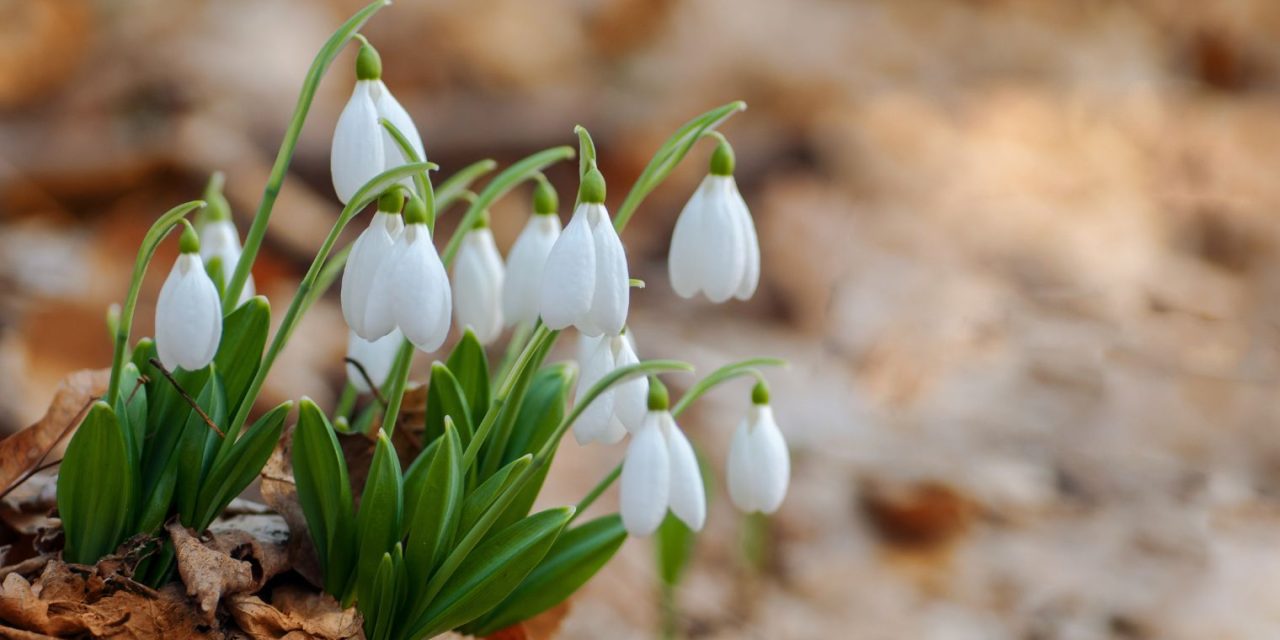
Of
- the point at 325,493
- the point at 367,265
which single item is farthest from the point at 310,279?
the point at 325,493

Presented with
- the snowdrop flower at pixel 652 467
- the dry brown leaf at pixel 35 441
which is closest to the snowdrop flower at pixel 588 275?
the snowdrop flower at pixel 652 467

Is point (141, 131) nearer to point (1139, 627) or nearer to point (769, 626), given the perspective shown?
point (769, 626)

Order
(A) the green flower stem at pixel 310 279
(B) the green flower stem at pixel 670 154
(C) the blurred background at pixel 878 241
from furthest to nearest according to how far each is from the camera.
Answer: (C) the blurred background at pixel 878 241 < (B) the green flower stem at pixel 670 154 < (A) the green flower stem at pixel 310 279

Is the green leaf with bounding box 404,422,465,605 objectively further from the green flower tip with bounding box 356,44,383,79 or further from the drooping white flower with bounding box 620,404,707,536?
the green flower tip with bounding box 356,44,383,79

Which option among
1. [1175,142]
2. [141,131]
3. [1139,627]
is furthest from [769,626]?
[1175,142]

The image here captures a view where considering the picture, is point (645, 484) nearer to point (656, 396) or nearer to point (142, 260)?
point (656, 396)

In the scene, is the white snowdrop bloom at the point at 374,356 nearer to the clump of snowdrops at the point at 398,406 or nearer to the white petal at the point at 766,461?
the clump of snowdrops at the point at 398,406

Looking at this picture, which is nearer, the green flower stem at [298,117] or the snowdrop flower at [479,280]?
the green flower stem at [298,117]
